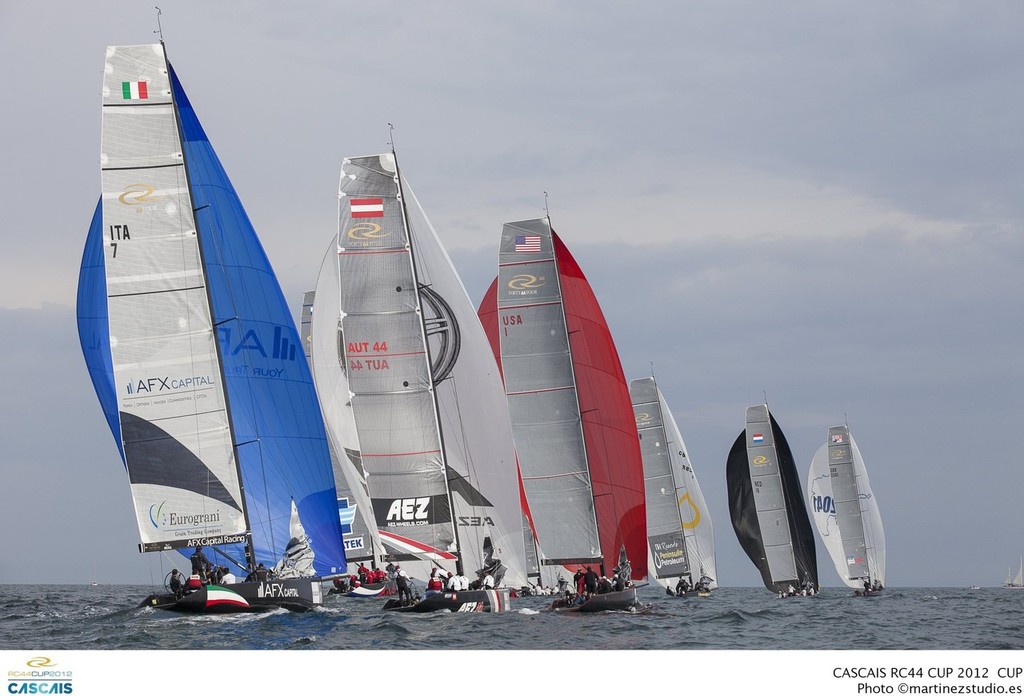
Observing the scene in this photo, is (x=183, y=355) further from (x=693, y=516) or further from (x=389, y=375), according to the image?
(x=693, y=516)

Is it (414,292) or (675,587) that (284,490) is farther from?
(675,587)

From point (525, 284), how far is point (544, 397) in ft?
7.23

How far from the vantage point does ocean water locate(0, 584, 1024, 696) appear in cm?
913

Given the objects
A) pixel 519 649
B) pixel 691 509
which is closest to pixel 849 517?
pixel 691 509

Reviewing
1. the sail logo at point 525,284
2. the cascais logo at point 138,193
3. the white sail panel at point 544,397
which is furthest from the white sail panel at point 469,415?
the cascais logo at point 138,193

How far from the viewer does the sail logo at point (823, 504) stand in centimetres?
4391

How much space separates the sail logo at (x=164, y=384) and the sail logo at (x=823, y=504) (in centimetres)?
2954

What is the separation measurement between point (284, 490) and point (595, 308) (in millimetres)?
6908

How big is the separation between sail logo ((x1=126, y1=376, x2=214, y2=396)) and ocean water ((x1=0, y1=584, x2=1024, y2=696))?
3275mm

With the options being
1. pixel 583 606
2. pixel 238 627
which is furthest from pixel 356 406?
pixel 238 627

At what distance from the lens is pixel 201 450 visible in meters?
19.1

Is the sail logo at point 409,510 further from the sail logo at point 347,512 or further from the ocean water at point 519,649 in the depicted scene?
the sail logo at point 347,512

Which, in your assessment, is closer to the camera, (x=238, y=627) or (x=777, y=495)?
(x=238, y=627)

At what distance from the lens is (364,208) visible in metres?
22.2
